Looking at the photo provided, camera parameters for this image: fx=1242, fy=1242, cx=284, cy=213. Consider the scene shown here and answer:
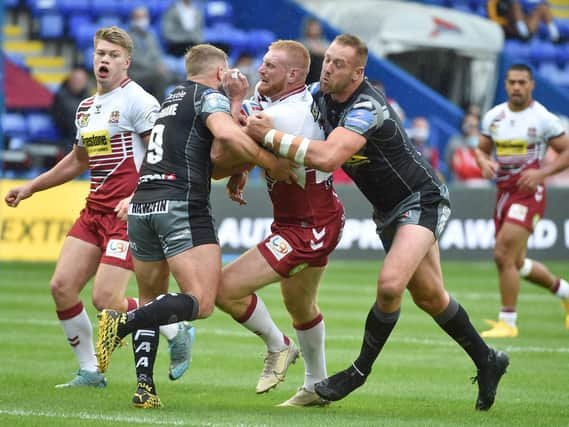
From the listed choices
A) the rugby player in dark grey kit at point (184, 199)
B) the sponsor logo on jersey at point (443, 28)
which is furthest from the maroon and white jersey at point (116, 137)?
the sponsor logo on jersey at point (443, 28)

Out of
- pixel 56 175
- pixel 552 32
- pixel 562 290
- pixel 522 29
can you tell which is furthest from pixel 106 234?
pixel 552 32

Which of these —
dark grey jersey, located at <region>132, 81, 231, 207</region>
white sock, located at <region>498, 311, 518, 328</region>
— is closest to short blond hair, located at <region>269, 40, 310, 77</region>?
dark grey jersey, located at <region>132, 81, 231, 207</region>

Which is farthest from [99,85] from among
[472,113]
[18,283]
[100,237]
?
[472,113]

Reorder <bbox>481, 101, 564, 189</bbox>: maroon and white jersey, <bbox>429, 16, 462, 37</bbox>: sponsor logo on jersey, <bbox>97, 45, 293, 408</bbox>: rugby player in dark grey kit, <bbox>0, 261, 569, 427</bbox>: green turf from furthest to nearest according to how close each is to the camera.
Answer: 1. <bbox>429, 16, 462, 37</bbox>: sponsor logo on jersey
2. <bbox>481, 101, 564, 189</bbox>: maroon and white jersey
3. <bbox>0, 261, 569, 427</bbox>: green turf
4. <bbox>97, 45, 293, 408</bbox>: rugby player in dark grey kit

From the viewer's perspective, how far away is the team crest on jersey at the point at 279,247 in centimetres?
784

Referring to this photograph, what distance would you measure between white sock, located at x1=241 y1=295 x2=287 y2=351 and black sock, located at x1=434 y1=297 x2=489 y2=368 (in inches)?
42.6

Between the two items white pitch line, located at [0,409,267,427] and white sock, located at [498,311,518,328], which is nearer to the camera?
white pitch line, located at [0,409,267,427]

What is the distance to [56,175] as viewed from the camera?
9.12 m

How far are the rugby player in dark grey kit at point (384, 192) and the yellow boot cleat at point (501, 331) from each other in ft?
13.1

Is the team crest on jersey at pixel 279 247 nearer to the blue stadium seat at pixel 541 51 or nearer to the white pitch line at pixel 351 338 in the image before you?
the white pitch line at pixel 351 338

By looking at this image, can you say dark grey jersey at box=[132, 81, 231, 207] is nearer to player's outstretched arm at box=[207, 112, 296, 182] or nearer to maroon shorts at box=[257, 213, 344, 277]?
player's outstretched arm at box=[207, 112, 296, 182]

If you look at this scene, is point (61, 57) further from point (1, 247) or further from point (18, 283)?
point (18, 283)

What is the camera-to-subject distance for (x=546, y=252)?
1931 centimetres

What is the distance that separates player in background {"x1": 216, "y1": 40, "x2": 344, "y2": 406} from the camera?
25.7ft
